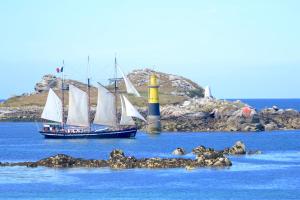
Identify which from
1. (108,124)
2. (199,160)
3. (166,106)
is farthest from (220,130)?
(199,160)

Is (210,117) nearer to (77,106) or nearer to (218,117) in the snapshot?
(218,117)

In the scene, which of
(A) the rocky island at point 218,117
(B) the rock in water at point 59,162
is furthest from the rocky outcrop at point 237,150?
(A) the rocky island at point 218,117

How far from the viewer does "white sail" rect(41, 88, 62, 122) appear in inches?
4845

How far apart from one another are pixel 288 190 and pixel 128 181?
12147 millimetres

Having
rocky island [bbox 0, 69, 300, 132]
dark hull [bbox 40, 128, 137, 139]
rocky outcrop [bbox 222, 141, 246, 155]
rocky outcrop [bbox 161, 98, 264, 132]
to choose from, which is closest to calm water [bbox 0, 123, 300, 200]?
rocky outcrop [bbox 222, 141, 246, 155]

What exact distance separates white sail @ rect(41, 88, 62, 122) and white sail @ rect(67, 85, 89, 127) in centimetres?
194

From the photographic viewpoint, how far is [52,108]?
124500 millimetres

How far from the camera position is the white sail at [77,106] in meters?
124

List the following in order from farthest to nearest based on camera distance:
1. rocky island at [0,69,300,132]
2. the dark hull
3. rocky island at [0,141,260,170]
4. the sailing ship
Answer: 1. rocky island at [0,69,300,132]
2. the dark hull
3. the sailing ship
4. rocky island at [0,141,260,170]

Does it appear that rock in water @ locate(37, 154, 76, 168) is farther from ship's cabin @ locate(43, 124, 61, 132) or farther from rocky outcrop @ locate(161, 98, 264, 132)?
rocky outcrop @ locate(161, 98, 264, 132)

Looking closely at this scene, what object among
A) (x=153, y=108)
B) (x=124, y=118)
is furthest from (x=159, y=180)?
(x=153, y=108)

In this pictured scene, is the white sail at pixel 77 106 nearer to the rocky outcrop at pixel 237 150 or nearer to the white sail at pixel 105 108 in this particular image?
the white sail at pixel 105 108

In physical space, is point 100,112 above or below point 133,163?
above

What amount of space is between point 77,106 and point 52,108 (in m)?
3.50
